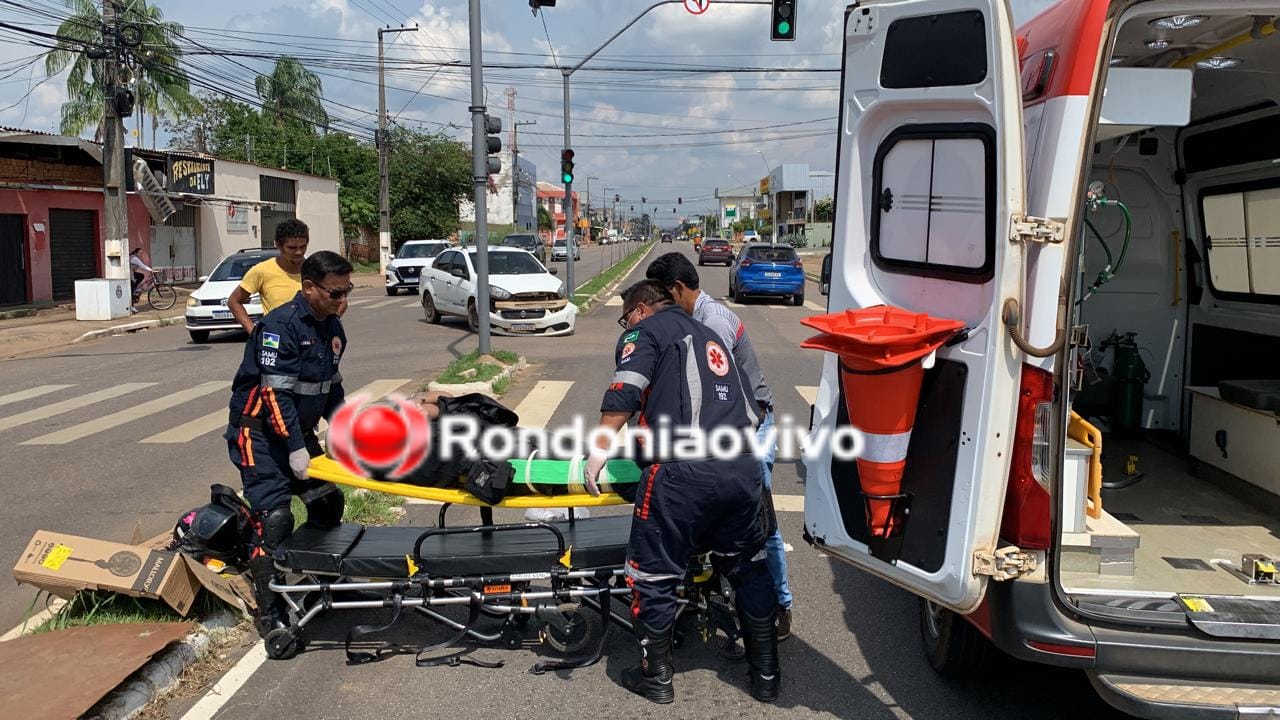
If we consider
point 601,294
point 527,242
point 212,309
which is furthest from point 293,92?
point 212,309

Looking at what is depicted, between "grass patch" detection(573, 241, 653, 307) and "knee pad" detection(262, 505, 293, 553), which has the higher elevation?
"grass patch" detection(573, 241, 653, 307)

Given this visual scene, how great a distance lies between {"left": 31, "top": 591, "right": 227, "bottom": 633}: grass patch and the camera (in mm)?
4441

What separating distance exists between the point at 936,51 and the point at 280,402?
3308 mm

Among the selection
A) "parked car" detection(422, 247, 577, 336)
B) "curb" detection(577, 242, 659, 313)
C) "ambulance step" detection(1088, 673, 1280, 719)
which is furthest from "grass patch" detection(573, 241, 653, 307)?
"ambulance step" detection(1088, 673, 1280, 719)

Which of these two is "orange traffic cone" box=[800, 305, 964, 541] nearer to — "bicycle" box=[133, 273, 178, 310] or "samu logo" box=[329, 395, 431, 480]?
"samu logo" box=[329, 395, 431, 480]

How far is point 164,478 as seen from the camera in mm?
7762

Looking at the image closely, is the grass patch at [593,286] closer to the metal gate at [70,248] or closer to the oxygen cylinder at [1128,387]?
the metal gate at [70,248]

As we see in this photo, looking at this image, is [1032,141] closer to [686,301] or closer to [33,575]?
[686,301]

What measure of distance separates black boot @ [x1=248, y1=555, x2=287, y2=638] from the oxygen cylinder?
17.7 ft

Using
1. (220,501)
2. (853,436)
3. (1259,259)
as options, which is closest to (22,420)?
(220,501)

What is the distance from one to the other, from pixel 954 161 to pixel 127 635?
4122 mm

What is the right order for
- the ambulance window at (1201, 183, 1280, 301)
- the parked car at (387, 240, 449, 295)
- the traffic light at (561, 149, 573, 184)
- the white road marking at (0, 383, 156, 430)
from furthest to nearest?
1. the parked car at (387, 240, 449, 295)
2. the traffic light at (561, 149, 573, 184)
3. the white road marking at (0, 383, 156, 430)
4. the ambulance window at (1201, 183, 1280, 301)

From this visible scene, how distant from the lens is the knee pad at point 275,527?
14.7 feet

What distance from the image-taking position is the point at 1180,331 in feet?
21.4
